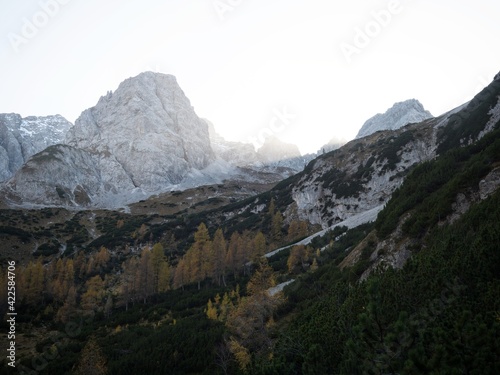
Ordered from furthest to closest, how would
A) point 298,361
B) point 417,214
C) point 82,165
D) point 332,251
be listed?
1. point 82,165
2. point 332,251
3. point 417,214
4. point 298,361

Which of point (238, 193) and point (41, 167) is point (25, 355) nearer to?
point (238, 193)

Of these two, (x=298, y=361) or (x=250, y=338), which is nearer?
(x=298, y=361)

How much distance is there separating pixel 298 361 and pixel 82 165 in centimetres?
20522

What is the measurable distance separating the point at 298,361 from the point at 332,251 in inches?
1378

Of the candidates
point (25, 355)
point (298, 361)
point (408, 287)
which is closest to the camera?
point (408, 287)

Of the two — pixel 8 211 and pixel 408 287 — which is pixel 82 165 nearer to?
pixel 8 211

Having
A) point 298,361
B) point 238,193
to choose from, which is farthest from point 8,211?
point 298,361

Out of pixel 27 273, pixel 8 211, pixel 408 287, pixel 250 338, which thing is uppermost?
pixel 8 211

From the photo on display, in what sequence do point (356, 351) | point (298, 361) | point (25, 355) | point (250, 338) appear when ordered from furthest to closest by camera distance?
point (25, 355) < point (250, 338) < point (298, 361) < point (356, 351)

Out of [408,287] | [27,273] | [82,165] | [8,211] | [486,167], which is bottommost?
[408,287]

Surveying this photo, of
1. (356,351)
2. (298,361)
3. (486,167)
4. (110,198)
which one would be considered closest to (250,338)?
(298,361)

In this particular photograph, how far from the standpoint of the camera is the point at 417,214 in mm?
29000

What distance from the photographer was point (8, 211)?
129m

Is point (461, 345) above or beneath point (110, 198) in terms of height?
beneath
